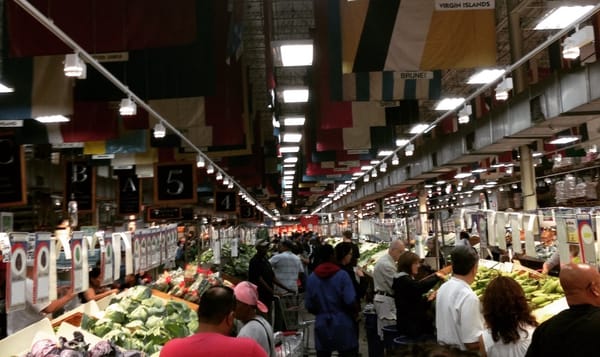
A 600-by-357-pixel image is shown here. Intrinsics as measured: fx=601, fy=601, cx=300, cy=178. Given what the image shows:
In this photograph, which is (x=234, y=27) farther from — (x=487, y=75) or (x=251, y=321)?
(x=251, y=321)

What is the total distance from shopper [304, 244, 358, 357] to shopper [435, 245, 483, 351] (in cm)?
213

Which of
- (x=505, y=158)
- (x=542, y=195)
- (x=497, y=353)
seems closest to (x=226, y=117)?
(x=497, y=353)

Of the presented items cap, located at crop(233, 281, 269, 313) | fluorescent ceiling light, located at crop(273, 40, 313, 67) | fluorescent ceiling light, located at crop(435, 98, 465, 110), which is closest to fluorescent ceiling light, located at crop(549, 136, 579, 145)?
fluorescent ceiling light, located at crop(435, 98, 465, 110)

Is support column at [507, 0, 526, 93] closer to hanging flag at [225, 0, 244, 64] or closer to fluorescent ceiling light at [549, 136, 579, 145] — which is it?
fluorescent ceiling light at [549, 136, 579, 145]

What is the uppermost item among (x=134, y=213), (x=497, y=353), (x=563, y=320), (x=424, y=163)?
(x=424, y=163)

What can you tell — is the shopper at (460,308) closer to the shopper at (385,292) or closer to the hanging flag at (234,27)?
the shopper at (385,292)

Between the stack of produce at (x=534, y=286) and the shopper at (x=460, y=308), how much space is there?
5.08ft

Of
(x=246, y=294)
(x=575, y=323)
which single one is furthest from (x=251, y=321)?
(x=575, y=323)

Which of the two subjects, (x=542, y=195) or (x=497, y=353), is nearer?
(x=497, y=353)

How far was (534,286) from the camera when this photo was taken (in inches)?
273

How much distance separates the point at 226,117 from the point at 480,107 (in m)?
6.47

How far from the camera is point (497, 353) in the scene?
4152 millimetres

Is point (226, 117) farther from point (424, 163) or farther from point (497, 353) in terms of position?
point (424, 163)

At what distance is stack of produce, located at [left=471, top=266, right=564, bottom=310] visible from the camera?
20.5 ft
